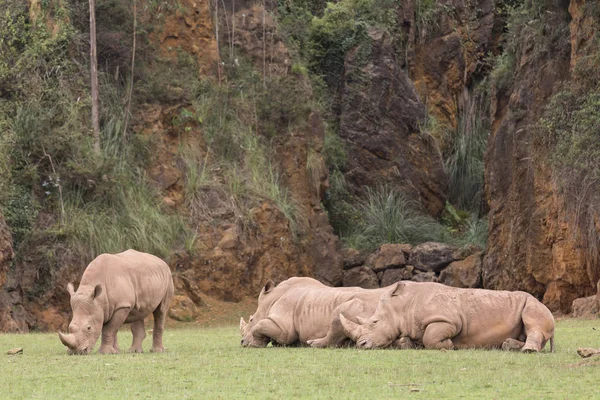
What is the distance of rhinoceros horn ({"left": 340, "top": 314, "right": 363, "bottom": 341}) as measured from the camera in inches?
570

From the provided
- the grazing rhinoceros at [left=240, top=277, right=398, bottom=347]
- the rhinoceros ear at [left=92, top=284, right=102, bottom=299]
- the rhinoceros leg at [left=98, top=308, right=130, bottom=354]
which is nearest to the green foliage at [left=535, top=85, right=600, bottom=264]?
the grazing rhinoceros at [left=240, top=277, right=398, bottom=347]

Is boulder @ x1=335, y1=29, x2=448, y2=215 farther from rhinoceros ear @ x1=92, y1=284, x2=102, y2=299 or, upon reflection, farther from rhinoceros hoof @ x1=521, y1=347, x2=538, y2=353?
rhinoceros hoof @ x1=521, y1=347, x2=538, y2=353

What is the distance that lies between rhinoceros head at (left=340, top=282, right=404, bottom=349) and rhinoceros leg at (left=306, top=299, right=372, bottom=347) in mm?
171

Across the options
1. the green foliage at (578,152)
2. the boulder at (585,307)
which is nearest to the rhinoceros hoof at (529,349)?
the green foliage at (578,152)

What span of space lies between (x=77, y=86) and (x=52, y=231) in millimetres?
5281

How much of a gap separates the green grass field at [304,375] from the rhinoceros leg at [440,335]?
35cm

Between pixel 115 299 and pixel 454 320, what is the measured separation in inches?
170

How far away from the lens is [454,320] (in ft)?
46.4

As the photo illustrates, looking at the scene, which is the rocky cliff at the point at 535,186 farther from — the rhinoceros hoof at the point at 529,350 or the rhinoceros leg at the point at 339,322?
the rhinoceros hoof at the point at 529,350

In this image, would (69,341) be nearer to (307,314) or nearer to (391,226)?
(307,314)

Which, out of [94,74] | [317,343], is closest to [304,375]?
[317,343]

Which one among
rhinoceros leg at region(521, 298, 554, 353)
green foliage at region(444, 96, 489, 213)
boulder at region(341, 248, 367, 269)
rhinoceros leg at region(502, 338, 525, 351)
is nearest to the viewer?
rhinoceros leg at region(521, 298, 554, 353)

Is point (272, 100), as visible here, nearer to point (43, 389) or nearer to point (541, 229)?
point (541, 229)

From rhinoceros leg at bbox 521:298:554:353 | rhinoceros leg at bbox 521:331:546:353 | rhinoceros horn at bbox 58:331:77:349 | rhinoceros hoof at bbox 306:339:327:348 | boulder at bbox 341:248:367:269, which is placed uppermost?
rhinoceros leg at bbox 521:298:554:353
